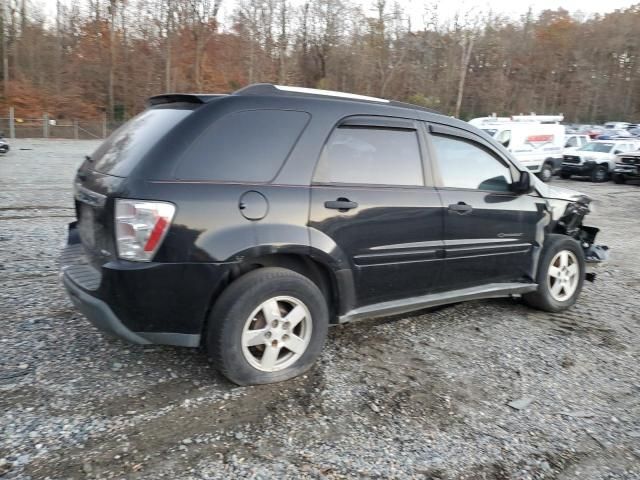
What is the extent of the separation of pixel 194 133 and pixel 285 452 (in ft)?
6.13

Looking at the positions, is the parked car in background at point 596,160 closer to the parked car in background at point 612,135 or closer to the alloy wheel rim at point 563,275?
the parked car in background at point 612,135

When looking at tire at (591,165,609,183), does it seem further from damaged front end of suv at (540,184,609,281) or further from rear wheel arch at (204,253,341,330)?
rear wheel arch at (204,253,341,330)

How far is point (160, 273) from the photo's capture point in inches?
Answer: 120

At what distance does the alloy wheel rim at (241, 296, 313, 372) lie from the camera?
333cm

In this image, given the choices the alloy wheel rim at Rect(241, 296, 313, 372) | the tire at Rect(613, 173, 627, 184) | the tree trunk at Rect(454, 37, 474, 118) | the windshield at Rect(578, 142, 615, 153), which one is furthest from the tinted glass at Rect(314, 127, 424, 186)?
the tree trunk at Rect(454, 37, 474, 118)

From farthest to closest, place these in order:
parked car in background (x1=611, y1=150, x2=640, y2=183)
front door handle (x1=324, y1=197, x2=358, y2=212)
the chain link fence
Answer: the chain link fence < parked car in background (x1=611, y1=150, x2=640, y2=183) < front door handle (x1=324, y1=197, x2=358, y2=212)

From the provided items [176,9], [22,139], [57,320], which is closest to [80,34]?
[176,9]

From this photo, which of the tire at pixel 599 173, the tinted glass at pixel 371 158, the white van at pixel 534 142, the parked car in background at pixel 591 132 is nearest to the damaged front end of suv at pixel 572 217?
the tinted glass at pixel 371 158

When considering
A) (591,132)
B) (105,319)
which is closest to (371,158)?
(105,319)

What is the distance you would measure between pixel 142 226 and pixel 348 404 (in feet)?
5.30

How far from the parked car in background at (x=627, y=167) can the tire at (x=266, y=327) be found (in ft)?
67.4

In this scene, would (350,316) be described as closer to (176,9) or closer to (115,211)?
(115,211)

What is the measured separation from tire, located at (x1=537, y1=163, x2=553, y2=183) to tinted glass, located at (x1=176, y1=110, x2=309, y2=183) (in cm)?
1929

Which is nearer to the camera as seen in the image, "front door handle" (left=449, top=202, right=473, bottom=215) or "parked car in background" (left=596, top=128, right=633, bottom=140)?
"front door handle" (left=449, top=202, right=473, bottom=215)
